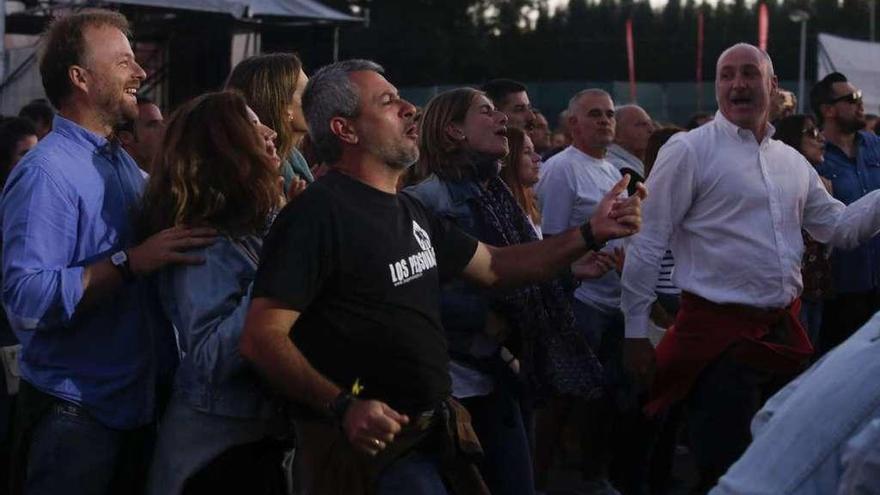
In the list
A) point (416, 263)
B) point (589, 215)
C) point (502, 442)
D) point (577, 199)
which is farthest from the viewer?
point (577, 199)

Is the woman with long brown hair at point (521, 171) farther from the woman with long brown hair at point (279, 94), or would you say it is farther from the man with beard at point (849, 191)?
the man with beard at point (849, 191)

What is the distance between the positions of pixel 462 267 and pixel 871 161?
531 cm

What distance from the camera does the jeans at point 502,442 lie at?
5211 millimetres

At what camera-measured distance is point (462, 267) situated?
447cm

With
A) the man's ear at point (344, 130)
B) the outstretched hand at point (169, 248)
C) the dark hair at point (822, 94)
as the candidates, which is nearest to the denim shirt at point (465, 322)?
the man's ear at point (344, 130)

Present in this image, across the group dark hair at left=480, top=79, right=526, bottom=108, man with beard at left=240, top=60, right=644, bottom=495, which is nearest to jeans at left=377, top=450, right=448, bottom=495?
man with beard at left=240, top=60, right=644, bottom=495

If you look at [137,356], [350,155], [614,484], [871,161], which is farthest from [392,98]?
[871,161]

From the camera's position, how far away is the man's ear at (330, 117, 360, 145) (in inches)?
166

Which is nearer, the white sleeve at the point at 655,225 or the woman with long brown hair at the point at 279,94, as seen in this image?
the woman with long brown hair at the point at 279,94

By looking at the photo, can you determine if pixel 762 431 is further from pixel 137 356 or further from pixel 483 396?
pixel 483 396

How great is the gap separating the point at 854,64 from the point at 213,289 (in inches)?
535

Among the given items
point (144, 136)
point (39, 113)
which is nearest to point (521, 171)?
point (144, 136)

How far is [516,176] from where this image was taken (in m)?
6.46

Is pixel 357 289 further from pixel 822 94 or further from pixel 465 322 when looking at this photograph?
pixel 822 94
